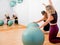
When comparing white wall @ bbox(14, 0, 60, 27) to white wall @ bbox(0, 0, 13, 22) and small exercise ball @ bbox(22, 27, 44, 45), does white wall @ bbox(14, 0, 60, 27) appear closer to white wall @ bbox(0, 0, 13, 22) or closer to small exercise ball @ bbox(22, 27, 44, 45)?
white wall @ bbox(0, 0, 13, 22)

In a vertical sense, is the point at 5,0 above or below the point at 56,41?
above

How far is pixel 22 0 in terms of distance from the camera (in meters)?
7.94

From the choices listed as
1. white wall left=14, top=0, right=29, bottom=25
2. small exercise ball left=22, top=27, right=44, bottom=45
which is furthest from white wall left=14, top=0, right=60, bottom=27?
Answer: small exercise ball left=22, top=27, right=44, bottom=45

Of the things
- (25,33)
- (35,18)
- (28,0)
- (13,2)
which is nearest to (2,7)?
(13,2)

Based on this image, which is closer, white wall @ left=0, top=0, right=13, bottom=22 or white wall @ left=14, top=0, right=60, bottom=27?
white wall @ left=14, top=0, right=60, bottom=27

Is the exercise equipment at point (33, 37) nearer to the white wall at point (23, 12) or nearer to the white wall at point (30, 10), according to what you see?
the white wall at point (30, 10)

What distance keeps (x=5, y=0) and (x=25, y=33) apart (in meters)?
7.02

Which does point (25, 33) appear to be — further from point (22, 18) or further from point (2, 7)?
point (2, 7)

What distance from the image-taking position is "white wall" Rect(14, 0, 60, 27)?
6471mm

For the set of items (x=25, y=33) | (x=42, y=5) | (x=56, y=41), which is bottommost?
(x=56, y=41)

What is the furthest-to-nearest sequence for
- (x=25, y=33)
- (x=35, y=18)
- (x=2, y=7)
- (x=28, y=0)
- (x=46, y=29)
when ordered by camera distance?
(x=2, y=7), (x=28, y=0), (x=35, y=18), (x=46, y=29), (x=25, y=33)

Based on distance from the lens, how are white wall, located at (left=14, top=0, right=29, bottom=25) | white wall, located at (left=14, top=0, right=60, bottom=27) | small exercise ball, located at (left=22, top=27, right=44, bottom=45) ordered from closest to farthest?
small exercise ball, located at (left=22, top=27, right=44, bottom=45) → white wall, located at (left=14, top=0, right=60, bottom=27) → white wall, located at (left=14, top=0, right=29, bottom=25)

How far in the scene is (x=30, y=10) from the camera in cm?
734

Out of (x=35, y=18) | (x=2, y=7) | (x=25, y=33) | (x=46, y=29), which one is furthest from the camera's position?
(x=2, y=7)
